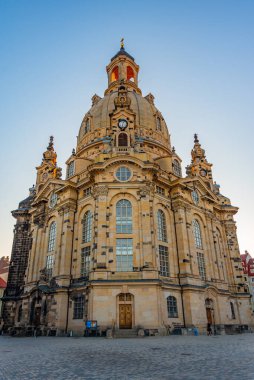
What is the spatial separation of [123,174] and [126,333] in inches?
693

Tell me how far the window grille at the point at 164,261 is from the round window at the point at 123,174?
30.3 ft

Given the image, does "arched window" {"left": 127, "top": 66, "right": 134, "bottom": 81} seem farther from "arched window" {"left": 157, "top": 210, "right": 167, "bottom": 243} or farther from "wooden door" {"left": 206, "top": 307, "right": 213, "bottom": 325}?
"wooden door" {"left": 206, "top": 307, "right": 213, "bottom": 325}

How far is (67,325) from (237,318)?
1021 inches

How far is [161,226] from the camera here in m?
35.7

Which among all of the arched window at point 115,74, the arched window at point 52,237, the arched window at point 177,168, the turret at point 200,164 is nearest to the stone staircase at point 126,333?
the arched window at point 52,237

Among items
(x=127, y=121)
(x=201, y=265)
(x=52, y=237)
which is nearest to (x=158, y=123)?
(x=127, y=121)

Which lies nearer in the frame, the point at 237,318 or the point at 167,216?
the point at 167,216

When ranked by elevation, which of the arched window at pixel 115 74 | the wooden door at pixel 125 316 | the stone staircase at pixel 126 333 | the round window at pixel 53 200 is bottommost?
the stone staircase at pixel 126 333

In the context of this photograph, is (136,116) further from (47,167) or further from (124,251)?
(124,251)

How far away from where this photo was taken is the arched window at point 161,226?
35.0m

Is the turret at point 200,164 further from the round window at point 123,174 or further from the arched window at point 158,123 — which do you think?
the round window at point 123,174

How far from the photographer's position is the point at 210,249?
40.8 m

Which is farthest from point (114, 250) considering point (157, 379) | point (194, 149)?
point (194, 149)

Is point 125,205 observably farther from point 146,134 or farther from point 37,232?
point 146,134
